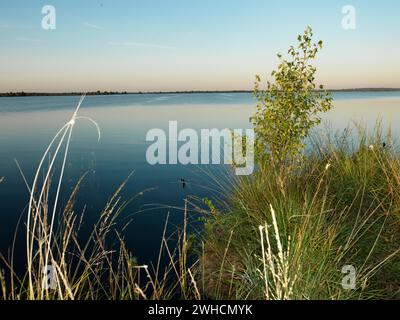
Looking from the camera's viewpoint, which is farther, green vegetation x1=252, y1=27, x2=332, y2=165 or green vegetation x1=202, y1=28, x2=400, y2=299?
green vegetation x1=252, y1=27, x2=332, y2=165

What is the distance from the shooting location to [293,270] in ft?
13.8

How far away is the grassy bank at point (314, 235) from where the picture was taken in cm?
455

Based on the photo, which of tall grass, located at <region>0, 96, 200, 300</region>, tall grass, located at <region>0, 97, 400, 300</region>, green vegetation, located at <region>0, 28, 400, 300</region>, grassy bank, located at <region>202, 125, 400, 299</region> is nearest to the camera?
tall grass, located at <region>0, 96, 200, 300</region>

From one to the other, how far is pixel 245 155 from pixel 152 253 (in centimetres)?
328

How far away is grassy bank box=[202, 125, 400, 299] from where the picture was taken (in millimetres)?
4551

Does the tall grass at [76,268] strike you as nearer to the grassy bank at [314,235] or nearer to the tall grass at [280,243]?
the tall grass at [280,243]

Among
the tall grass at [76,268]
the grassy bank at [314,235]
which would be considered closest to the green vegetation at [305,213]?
the grassy bank at [314,235]

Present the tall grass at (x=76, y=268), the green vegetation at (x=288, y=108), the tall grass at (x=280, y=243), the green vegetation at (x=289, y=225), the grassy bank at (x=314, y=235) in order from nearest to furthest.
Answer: the tall grass at (x=76, y=268)
the tall grass at (x=280, y=243)
the grassy bank at (x=314, y=235)
the green vegetation at (x=289, y=225)
the green vegetation at (x=288, y=108)

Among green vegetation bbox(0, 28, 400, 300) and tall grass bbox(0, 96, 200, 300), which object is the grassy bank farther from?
tall grass bbox(0, 96, 200, 300)

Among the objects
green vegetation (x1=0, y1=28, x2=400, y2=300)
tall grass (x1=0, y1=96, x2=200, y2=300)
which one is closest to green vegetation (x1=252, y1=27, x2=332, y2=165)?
green vegetation (x1=0, y1=28, x2=400, y2=300)

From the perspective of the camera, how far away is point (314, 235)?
539 cm

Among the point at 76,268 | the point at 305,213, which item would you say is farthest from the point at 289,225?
the point at 76,268

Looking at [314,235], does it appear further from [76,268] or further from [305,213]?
[76,268]
